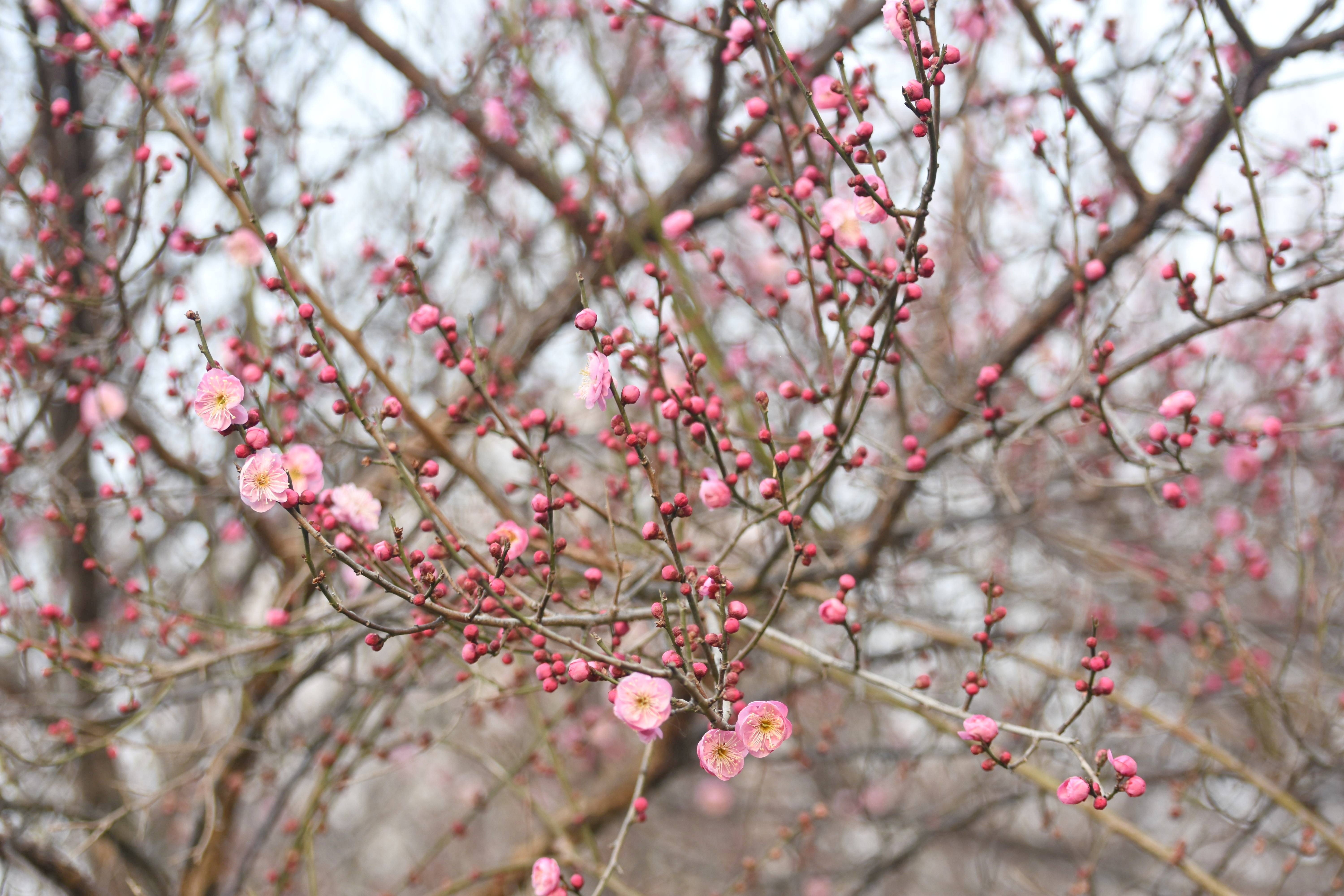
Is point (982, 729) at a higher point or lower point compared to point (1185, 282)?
lower

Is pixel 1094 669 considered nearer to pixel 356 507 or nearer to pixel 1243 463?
pixel 356 507

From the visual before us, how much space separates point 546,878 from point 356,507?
91cm

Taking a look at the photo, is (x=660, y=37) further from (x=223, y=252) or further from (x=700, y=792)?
(x=700, y=792)

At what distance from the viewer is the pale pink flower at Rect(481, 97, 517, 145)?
14.4 ft

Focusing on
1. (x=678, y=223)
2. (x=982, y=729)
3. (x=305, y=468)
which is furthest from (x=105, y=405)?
(x=982, y=729)

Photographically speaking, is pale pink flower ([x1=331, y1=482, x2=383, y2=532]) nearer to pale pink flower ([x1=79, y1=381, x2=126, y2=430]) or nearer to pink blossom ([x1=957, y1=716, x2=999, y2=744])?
pink blossom ([x1=957, y1=716, x2=999, y2=744])

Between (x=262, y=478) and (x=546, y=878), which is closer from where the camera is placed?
(x=262, y=478)

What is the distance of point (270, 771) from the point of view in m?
3.61

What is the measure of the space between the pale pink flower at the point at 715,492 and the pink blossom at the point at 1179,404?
111 centimetres

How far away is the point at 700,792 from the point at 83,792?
4.92 meters

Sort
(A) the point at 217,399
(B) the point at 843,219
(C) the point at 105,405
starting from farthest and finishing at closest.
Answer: (C) the point at 105,405
(B) the point at 843,219
(A) the point at 217,399

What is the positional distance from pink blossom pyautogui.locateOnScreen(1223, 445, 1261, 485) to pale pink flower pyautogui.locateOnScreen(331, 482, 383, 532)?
4.79 meters

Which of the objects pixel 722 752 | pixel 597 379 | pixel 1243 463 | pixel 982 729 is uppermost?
pixel 1243 463

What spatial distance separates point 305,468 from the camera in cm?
219
